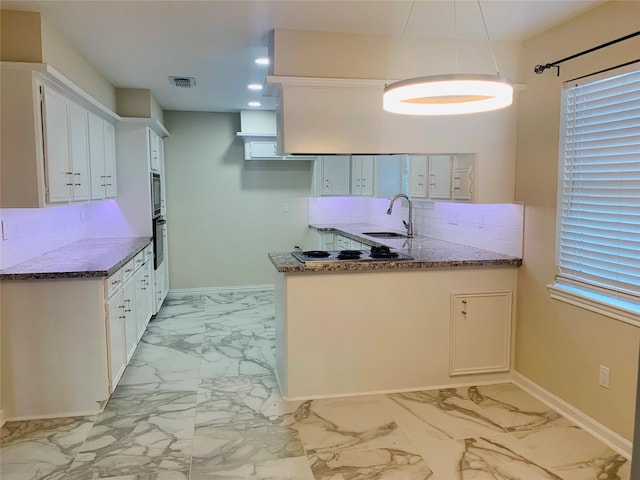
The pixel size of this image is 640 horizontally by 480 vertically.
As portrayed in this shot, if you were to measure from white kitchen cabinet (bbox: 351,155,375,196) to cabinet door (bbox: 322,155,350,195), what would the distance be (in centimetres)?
11

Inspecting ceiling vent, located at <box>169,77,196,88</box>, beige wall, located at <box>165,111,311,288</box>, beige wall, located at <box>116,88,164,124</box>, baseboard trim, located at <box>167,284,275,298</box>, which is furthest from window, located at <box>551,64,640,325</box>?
baseboard trim, located at <box>167,284,275,298</box>

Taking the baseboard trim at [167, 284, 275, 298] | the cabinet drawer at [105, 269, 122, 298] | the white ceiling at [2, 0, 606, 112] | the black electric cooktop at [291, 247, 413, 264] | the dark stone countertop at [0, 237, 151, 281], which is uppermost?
the white ceiling at [2, 0, 606, 112]

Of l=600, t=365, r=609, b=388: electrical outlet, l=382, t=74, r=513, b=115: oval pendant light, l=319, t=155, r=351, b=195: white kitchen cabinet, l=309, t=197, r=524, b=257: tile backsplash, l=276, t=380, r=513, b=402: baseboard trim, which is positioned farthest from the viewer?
l=319, t=155, r=351, b=195: white kitchen cabinet

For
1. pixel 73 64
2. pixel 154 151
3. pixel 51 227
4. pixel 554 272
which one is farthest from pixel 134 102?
pixel 554 272

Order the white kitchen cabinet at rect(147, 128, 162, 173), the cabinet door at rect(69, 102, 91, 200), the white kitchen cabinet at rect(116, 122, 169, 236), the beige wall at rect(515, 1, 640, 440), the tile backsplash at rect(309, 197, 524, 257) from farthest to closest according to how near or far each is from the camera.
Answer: the white kitchen cabinet at rect(147, 128, 162, 173), the white kitchen cabinet at rect(116, 122, 169, 236), the tile backsplash at rect(309, 197, 524, 257), the cabinet door at rect(69, 102, 91, 200), the beige wall at rect(515, 1, 640, 440)

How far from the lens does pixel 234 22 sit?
2.97 metres

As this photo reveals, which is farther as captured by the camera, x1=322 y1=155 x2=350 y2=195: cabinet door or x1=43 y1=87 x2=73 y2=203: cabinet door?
x1=322 y1=155 x2=350 y2=195: cabinet door

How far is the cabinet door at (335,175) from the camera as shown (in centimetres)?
601

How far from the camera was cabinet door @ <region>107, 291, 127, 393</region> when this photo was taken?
124 inches

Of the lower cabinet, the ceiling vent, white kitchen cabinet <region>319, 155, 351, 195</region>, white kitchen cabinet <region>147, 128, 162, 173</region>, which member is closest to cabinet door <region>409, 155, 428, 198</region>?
white kitchen cabinet <region>319, 155, 351, 195</region>

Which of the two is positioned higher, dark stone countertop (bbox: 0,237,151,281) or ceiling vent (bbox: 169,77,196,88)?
ceiling vent (bbox: 169,77,196,88)

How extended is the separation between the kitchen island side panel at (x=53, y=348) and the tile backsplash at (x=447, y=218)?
9.32 feet

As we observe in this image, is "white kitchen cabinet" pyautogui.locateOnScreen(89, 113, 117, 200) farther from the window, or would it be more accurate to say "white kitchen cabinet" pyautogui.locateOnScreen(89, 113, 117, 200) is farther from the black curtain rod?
the window

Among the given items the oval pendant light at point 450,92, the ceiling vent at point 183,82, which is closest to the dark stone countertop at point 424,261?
the oval pendant light at point 450,92
